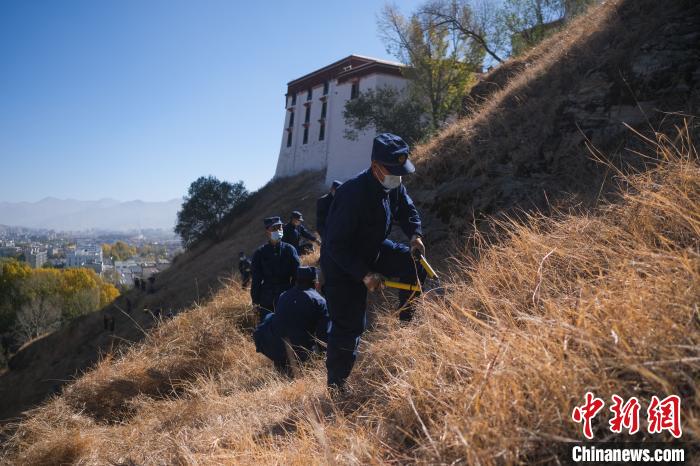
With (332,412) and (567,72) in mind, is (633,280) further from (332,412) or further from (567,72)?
(567,72)

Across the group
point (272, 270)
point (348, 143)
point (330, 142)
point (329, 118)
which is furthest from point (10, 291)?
point (272, 270)

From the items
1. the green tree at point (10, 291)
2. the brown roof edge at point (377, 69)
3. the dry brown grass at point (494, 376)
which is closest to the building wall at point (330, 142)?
the brown roof edge at point (377, 69)

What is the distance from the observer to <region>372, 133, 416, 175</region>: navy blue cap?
346 centimetres

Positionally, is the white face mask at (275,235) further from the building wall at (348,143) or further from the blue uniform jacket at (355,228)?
the building wall at (348,143)

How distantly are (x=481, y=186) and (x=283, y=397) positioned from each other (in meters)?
4.44

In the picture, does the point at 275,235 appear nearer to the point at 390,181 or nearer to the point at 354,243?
the point at 354,243

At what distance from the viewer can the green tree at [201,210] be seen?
38000 millimetres

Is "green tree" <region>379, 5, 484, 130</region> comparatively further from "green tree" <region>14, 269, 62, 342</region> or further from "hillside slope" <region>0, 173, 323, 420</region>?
"green tree" <region>14, 269, 62, 342</region>

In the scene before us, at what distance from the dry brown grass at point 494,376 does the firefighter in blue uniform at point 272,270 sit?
75.2 inches

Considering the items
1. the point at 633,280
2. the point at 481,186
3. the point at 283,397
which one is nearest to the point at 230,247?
the point at 481,186

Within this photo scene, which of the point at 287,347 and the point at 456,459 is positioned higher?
the point at 456,459

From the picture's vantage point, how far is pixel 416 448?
2.13 metres

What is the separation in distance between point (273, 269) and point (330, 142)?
92.2ft

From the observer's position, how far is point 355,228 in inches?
137
